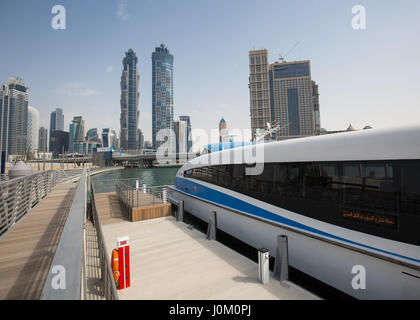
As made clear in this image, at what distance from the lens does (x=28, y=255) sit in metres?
4.17

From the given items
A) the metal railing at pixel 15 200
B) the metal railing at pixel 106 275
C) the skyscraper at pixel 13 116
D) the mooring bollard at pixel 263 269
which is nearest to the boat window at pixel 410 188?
the mooring bollard at pixel 263 269

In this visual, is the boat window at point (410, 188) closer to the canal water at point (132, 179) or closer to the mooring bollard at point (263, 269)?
the mooring bollard at point (263, 269)

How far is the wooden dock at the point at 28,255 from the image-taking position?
10.4 feet

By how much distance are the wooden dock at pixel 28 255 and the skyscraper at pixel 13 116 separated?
151054 millimetres

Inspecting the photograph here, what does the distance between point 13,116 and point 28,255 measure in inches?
6744

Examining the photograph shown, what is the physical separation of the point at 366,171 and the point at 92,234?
426 inches

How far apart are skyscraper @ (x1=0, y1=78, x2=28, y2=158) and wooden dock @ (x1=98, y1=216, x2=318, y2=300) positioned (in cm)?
15252

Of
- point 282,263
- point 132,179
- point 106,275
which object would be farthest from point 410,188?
point 132,179

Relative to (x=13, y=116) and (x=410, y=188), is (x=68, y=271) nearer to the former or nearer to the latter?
(x=410, y=188)

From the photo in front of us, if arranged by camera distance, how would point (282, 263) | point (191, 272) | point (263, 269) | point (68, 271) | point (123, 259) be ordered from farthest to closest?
point (191, 272)
point (282, 263)
point (263, 269)
point (123, 259)
point (68, 271)
